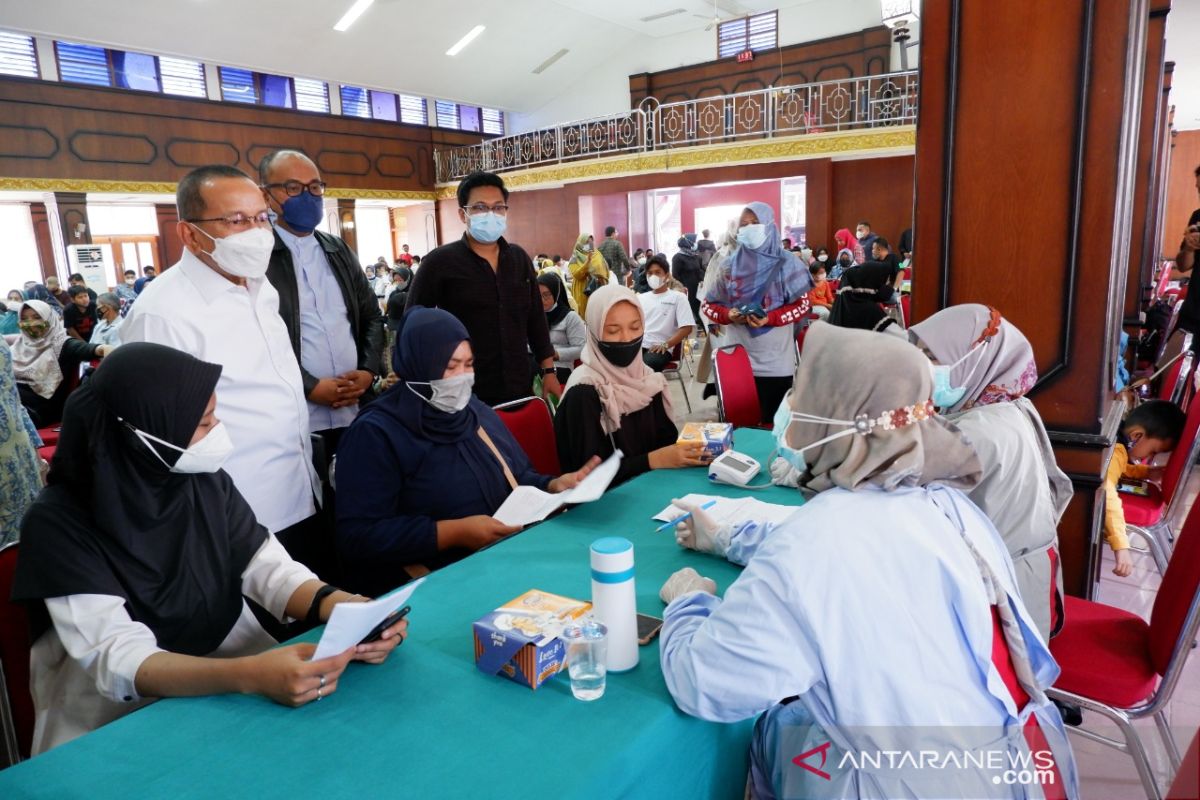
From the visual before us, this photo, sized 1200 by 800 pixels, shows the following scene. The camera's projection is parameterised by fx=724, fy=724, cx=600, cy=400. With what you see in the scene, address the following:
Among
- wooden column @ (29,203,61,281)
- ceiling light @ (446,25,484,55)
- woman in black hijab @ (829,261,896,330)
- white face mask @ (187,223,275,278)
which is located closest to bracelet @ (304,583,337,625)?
white face mask @ (187,223,275,278)

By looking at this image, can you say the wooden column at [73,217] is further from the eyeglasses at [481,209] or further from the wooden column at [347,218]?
the eyeglasses at [481,209]

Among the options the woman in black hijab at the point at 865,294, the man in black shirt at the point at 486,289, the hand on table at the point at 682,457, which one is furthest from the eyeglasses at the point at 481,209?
the woman in black hijab at the point at 865,294

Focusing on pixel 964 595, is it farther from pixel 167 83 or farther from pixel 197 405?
pixel 167 83

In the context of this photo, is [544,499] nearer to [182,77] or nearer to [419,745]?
[419,745]

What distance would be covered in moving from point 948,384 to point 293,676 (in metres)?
1.67

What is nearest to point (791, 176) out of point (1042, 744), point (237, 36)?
point (237, 36)

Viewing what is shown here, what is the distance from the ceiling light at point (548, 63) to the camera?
16.6m

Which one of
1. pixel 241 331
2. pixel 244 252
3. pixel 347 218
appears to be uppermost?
pixel 347 218

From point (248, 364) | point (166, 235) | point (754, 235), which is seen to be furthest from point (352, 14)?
point (248, 364)

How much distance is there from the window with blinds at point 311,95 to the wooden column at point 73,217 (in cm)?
454

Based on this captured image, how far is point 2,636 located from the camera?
1.26 meters

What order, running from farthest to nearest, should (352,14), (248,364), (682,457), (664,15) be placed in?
(664,15) < (352,14) < (682,457) < (248,364)

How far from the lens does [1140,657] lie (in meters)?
1.64

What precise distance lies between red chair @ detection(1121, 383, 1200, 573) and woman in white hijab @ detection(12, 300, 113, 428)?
536 cm
